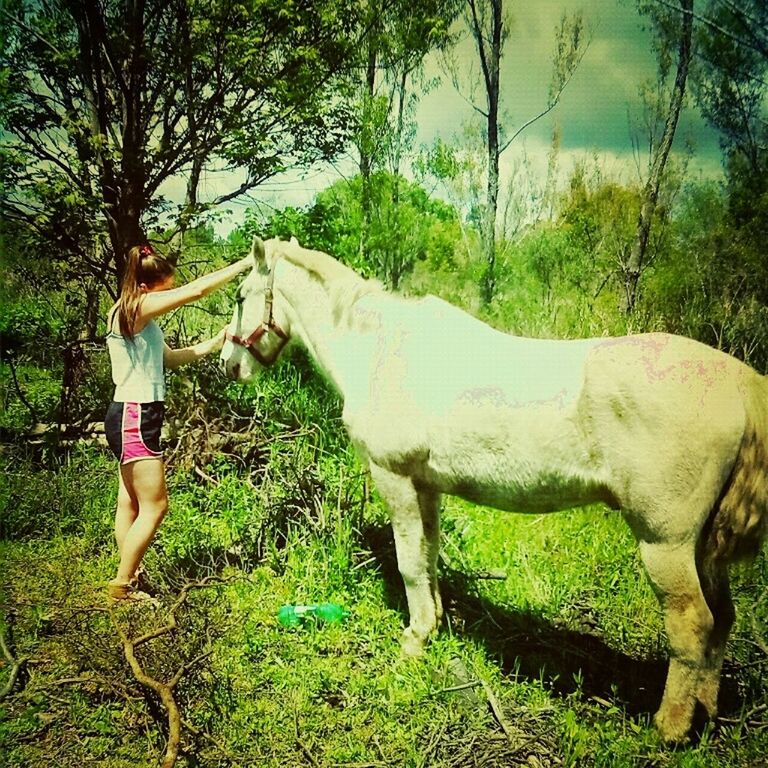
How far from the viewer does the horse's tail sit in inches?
77.1

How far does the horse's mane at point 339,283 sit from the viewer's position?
2.93m

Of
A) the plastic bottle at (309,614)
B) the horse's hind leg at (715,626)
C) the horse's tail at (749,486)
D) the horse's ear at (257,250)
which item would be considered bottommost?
the plastic bottle at (309,614)

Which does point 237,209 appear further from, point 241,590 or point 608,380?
point 608,380

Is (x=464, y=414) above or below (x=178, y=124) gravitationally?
below

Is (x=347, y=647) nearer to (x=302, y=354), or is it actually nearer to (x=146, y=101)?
(x=302, y=354)

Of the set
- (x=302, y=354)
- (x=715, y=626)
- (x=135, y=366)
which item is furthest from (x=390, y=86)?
(x=715, y=626)

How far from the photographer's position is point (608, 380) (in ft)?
6.73

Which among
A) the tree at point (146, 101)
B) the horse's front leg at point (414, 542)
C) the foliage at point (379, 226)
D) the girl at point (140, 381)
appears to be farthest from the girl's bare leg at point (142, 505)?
the foliage at point (379, 226)

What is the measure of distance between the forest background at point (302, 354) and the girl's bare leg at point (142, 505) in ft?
0.91

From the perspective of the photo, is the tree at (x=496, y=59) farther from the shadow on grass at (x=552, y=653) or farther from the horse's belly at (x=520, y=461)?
the shadow on grass at (x=552, y=653)

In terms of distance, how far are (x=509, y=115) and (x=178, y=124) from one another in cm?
241

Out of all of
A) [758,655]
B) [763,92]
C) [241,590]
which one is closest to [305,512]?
[241,590]

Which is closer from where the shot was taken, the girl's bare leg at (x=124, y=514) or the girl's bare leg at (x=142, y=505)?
the girl's bare leg at (x=142, y=505)

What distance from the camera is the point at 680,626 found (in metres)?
2.01
